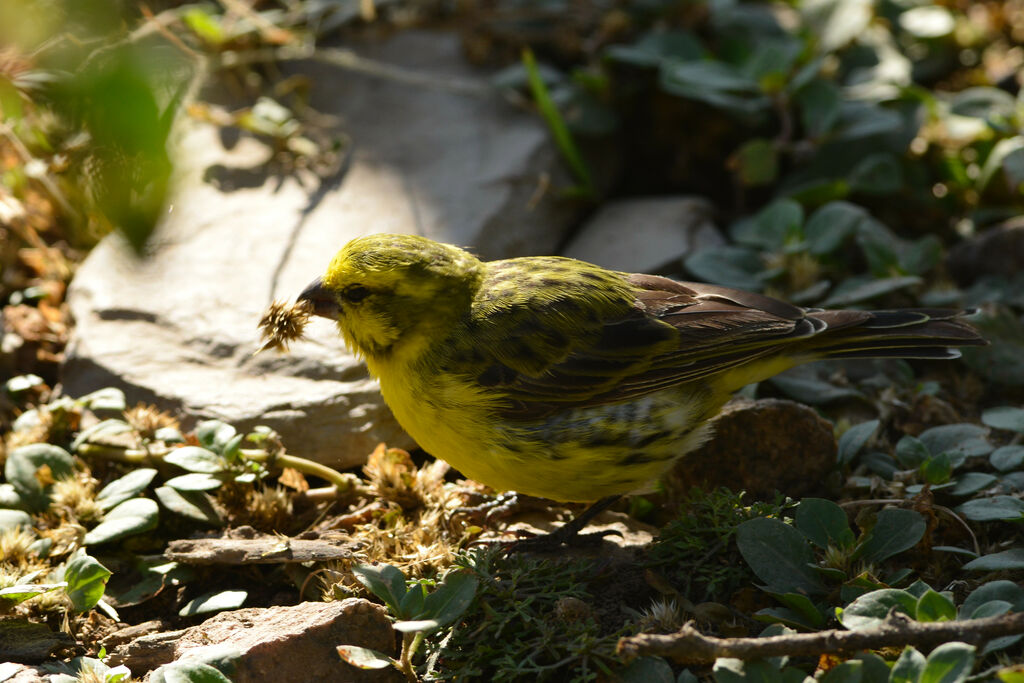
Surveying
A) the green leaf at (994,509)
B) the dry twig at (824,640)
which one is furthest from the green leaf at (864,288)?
the dry twig at (824,640)

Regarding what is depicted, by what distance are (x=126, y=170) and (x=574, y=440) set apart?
209 cm

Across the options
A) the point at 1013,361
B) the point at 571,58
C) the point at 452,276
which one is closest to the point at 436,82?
the point at 571,58

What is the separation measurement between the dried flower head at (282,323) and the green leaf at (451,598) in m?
1.26

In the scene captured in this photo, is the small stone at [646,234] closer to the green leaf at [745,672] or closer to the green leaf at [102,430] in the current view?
the green leaf at [102,430]

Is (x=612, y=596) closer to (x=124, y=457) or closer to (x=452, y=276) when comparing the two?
(x=452, y=276)

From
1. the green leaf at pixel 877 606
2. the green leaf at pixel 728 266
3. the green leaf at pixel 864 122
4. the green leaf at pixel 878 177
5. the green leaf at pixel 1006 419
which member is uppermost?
the green leaf at pixel 864 122

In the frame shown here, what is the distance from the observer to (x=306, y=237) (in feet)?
14.8

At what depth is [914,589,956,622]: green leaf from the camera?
2.37 m

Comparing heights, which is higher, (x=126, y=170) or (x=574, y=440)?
(x=126, y=170)

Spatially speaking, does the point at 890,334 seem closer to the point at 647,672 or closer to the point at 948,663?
the point at 948,663

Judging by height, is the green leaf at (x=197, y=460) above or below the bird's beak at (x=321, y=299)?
below

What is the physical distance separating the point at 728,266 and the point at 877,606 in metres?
2.11

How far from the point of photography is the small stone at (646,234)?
4.55 m

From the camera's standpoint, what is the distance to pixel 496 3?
226 inches
